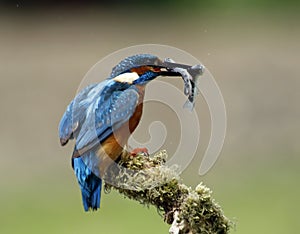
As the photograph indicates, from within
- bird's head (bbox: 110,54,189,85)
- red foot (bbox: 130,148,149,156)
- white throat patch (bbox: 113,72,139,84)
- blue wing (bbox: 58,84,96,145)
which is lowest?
blue wing (bbox: 58,84,96,145)

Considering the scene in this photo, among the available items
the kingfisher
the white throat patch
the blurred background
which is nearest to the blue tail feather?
the kingfisher

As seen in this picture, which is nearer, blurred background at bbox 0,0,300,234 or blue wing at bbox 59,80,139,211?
blue wing at bbox 59,80,139,211

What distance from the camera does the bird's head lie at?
150 centimetres

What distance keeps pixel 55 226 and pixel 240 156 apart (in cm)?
146

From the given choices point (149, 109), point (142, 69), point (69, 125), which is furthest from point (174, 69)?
point (149, 109)

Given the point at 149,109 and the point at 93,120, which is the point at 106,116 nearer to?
the point at 93,120

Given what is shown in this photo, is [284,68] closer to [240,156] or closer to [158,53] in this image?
[240,156]

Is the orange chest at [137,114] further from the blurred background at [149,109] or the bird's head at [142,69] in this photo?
the blurred background at [149,109]

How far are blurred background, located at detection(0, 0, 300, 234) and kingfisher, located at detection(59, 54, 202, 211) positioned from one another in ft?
11.1

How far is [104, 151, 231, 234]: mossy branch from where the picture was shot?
1.51 metres

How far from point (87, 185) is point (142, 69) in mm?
185

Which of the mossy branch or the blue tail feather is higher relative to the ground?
the mossy branch

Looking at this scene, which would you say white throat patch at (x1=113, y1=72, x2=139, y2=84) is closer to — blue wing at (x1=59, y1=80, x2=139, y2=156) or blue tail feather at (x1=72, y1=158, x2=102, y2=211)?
blue wing at (x1=59, y1=80, x2=139, y2=156)

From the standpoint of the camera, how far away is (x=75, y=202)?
575cm
